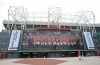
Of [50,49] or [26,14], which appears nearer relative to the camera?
[50,49]

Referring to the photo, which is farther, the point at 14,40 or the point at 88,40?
the point at 88,40

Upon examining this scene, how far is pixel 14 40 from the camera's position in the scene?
284 ft

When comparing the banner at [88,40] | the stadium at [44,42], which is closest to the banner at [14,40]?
the stadium at [44,42]

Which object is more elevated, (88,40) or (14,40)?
(14,40)

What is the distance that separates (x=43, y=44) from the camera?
86625 mm

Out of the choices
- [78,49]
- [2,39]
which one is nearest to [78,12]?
[78,49]

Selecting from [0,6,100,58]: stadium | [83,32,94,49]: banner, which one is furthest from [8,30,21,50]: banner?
[83,32,94,49]: banner

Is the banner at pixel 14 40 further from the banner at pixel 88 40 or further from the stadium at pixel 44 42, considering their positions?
the banner at pixel 88 40

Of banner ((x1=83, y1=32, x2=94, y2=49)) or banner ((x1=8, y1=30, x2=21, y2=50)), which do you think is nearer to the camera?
banner ((x1=8, y1=30, x2=21, y2=50))

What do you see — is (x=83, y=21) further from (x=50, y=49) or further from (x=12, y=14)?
(x=12, y=14)

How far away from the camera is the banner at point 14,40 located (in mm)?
82613

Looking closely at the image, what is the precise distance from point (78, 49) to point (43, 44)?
45.4 ft

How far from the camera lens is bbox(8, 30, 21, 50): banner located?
3252 inches

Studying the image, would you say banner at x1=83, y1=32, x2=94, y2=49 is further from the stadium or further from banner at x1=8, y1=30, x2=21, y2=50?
banner at x1=8, y1=30, x2=21, y2=50
